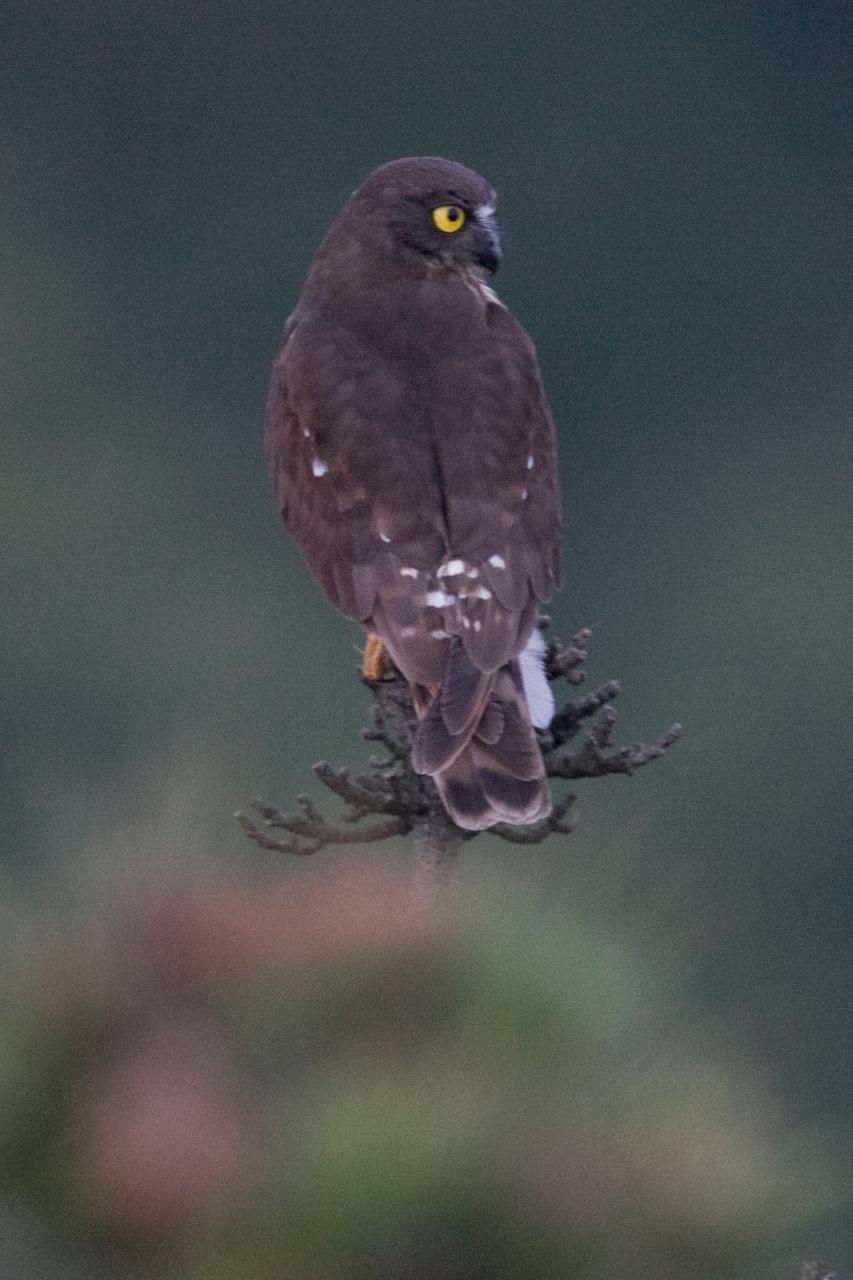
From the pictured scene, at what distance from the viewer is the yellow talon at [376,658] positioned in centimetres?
507

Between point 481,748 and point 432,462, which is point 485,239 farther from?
point 481,748

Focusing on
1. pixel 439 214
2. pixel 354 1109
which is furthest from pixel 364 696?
pixel 354 1109

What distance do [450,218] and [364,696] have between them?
1888cm

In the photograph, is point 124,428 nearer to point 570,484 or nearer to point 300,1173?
point 570,484

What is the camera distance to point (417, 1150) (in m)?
1.97

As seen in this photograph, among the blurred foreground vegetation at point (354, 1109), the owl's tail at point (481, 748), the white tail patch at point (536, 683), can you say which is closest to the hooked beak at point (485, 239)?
the white tail patch at point (536, 683)

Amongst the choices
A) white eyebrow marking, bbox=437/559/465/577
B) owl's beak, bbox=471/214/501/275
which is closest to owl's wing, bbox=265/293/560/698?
white eyebrow marking, bbox=437/559/465/577

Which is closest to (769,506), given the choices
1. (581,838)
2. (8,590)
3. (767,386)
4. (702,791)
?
(767,386)

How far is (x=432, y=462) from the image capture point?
5.37m

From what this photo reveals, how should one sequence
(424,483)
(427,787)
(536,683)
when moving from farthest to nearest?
(424,483)
(536,683)
(427,787)

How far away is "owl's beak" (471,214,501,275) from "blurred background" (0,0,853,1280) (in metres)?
1.44

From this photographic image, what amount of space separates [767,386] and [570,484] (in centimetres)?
888

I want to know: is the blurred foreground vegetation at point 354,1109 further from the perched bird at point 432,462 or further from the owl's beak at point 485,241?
the owl's beak at point 485,241

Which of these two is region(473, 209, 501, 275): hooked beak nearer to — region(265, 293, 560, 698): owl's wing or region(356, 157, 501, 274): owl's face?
region(356, 157, 501, 274): owl's face
